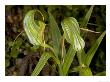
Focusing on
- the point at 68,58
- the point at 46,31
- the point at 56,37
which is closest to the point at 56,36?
the point at 56,37

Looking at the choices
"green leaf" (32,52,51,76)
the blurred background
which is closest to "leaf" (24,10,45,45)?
"green leaf" (32,52,51,76)

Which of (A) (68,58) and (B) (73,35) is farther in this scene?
(A) (68,58)

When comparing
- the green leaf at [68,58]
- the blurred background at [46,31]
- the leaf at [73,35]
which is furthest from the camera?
the blurred background at [46,31]

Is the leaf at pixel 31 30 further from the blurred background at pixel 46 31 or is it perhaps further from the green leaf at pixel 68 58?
the blurred background at pixel 46 31

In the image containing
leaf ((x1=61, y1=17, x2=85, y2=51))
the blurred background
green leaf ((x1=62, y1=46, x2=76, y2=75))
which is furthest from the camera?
the blurred background

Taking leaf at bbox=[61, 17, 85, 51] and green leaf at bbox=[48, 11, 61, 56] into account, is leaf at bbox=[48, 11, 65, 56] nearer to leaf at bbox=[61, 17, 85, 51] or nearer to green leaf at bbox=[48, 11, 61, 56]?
green leaf at bbox=[48, 11, 61, 56]

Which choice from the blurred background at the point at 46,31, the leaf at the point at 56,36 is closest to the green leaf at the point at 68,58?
the leaf at the point at 56,36

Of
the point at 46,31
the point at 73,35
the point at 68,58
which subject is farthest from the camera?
the point at 46,31

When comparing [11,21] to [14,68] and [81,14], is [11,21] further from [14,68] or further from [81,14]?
[81,14]

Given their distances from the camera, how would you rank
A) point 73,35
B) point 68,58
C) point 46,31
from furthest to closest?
point 46,31 < point 68,58 < point 73,35

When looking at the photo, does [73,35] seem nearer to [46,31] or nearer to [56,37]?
[56,37]
